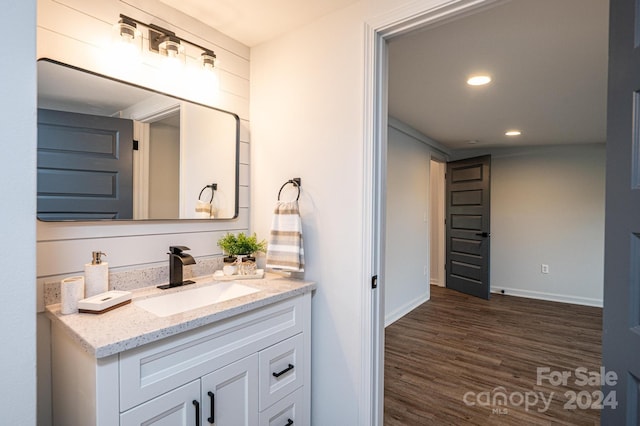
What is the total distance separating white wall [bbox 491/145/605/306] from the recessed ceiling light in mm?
3139

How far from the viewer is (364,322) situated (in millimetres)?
1522

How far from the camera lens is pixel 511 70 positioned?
7.46 ft

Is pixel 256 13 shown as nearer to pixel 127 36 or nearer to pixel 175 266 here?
pixel 127 36

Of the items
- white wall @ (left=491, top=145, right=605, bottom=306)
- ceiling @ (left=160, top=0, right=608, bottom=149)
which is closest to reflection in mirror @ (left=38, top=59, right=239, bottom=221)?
ceiling @ (left=160, top=0, right=608, bottom=149)

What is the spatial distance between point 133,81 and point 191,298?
1075 mm

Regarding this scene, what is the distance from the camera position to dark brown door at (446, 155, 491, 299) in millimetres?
4629

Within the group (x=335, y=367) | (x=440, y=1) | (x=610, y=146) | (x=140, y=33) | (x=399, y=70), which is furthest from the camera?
(x=399, y=70)

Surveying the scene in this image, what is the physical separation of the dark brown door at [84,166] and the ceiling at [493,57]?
0.75 meters

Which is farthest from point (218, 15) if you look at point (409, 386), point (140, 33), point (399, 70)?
point (409, 386)

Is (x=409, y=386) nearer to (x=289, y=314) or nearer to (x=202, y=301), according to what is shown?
(x=289, y=314)

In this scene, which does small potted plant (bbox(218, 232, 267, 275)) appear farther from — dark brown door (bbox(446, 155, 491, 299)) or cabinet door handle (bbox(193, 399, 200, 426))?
dark brown door (bbox(446, 155, 491, 299))

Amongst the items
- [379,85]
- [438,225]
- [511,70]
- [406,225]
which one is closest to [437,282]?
[438,225]

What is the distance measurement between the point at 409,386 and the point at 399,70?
2.35m

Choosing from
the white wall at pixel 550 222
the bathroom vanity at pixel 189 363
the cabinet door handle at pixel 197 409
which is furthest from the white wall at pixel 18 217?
the white wall at pixel 550 222
